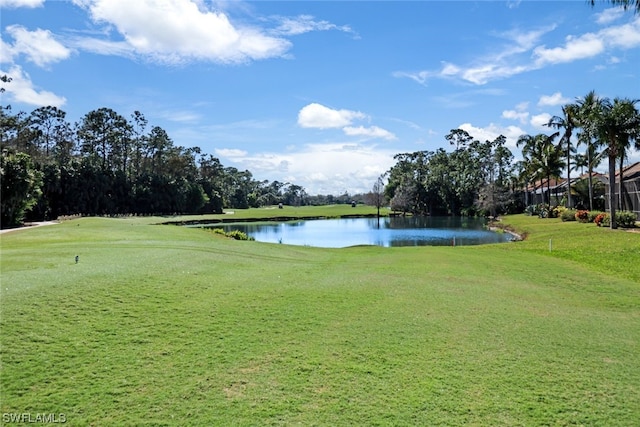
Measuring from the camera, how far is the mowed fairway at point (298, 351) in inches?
204

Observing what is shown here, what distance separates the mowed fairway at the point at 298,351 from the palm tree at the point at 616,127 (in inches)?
1036

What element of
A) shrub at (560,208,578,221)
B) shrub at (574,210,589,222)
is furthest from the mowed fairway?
shrub at (560,208,578,221)

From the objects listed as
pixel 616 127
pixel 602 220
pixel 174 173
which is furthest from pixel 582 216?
pixel 174 173

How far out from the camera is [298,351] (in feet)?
22.2

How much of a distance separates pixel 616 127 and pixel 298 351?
3566cm

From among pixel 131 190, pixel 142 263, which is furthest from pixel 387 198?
pixel 142 263

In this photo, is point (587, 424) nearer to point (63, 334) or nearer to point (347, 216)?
point (63, 334)

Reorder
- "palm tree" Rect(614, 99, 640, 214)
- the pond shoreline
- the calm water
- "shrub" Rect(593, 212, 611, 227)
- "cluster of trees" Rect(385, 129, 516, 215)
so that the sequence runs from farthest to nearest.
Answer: "cluster of trees" Rect(385, 129, 516, 215)
the pond shoreline
the calm water
"shrub" Rect(593, 212, 611, 227)
"palm tree" Rect(614, 99, 640, 214)

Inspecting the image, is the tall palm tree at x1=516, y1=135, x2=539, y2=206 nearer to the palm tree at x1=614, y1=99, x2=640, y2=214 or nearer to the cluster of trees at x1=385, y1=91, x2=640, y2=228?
the cluster of trees at x1=385, y1=91, x2=640, y2=228

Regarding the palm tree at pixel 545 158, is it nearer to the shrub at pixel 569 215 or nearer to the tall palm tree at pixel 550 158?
the tall palm tree at pixel 550 158

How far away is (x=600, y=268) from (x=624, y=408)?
15412 millimetres

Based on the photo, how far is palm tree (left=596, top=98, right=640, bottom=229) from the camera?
110 feet

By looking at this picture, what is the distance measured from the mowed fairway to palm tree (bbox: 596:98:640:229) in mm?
26310

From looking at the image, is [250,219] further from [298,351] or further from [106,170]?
[298,351]
